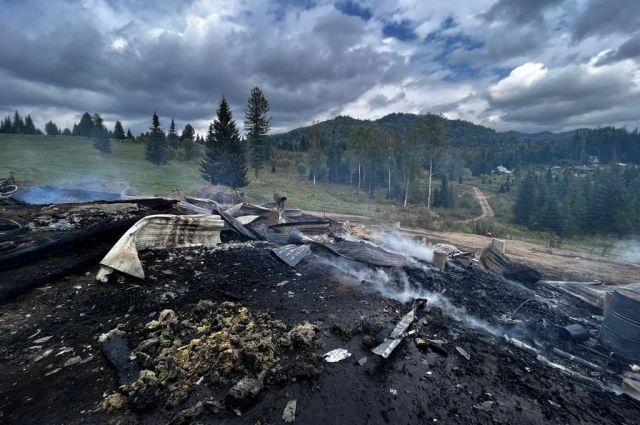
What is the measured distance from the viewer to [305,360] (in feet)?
10.5

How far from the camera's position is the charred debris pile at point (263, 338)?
264cm

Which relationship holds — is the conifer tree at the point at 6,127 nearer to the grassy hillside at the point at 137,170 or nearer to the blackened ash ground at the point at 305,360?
the grassy hillside at the point at 137,170

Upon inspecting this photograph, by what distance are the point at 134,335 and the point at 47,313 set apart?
1.35m

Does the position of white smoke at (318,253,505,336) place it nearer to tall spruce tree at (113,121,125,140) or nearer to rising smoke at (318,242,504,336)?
rising smoke at (318,242,504,336)

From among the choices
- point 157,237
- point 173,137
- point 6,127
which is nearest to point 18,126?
point 6,127

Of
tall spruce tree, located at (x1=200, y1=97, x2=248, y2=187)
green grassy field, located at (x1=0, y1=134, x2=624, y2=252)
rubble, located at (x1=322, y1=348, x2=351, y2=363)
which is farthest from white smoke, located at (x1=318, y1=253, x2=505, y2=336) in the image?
tall spruce tree, located at (x1=200, y1=97, x2=248, y2=187)

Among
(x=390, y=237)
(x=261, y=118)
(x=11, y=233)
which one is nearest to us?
(x=11, y=233)

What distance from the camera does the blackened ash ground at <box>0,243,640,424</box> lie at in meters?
2.57

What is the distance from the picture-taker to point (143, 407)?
244 centimetres

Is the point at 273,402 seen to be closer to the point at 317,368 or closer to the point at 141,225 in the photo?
the point at 317,368

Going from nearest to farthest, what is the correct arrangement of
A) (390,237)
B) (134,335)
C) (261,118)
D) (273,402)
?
(273,402), (134,335), (390,237), (261,118)

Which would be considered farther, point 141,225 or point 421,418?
point 141,225

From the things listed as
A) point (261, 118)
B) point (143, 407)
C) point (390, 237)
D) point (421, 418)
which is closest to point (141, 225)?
point (143, 407)

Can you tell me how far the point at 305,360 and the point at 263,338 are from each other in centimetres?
58
